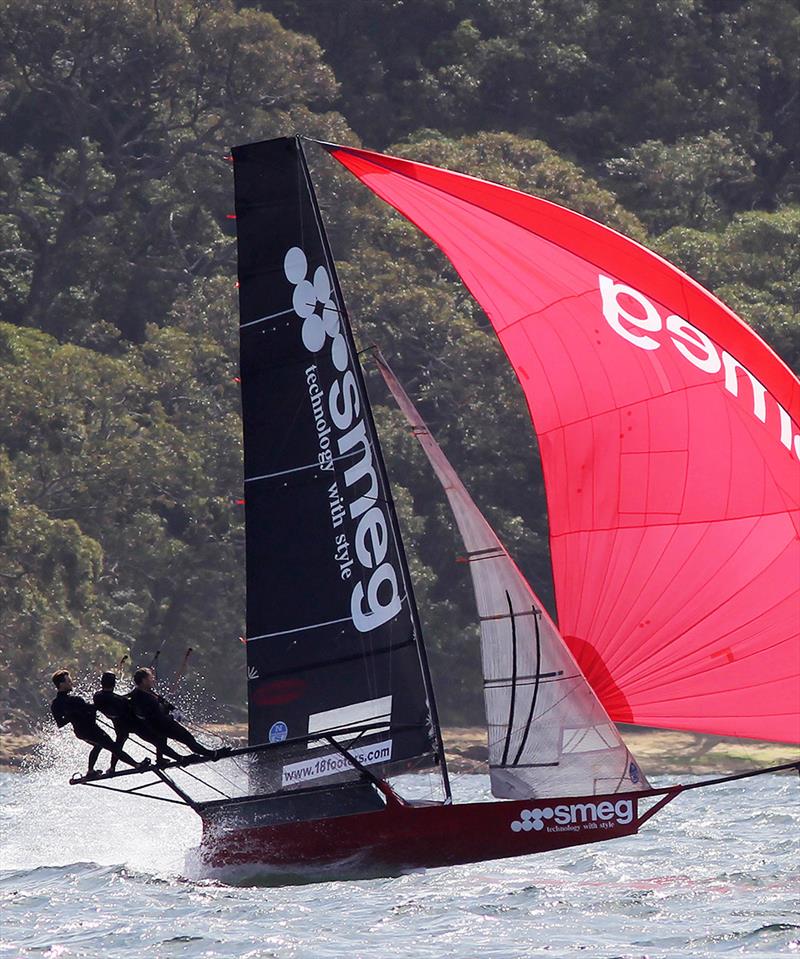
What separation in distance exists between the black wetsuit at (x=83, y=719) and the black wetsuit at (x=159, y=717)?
233 mm

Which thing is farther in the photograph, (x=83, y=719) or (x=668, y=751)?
(x=668, y=751)

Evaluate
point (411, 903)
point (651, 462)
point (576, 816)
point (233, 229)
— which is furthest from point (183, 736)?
point (233, 229)

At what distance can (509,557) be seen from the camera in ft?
34.3

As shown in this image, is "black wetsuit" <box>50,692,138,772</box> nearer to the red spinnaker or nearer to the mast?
the mast

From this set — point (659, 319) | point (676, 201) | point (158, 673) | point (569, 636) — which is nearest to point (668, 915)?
point (569, 636)

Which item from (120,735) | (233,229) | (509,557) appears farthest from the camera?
(233,229)

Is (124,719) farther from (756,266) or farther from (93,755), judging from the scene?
(756,266)

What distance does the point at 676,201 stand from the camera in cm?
3578

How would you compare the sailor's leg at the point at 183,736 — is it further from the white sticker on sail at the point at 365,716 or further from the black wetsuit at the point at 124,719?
the white sticker on sail at the point at 365,716

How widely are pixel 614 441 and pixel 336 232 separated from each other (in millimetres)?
23594

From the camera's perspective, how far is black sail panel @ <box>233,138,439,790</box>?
36.8 feet

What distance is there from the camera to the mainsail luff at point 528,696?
10648mm

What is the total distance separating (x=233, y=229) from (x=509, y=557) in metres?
26.6

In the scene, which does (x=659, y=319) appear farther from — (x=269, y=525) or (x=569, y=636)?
(x=269, y=525)
